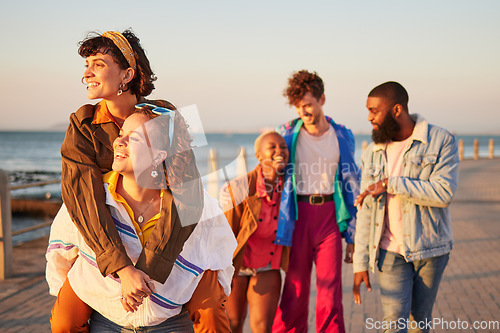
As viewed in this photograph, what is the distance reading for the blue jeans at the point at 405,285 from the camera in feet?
12.0

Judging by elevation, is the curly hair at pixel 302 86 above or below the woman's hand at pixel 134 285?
Answer: above

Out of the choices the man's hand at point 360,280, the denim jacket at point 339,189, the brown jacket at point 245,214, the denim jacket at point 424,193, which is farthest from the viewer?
the denim jacket at point 339,189

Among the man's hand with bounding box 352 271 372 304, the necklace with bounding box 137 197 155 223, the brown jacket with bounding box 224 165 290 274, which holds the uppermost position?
the necklace with bounding box 137 197 155 223

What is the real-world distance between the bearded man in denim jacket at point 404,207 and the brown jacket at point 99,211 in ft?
6.09

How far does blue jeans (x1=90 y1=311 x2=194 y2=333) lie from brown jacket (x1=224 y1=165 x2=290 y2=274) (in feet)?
5.86

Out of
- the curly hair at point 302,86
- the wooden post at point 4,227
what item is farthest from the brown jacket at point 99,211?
the wooden post at point 4,227

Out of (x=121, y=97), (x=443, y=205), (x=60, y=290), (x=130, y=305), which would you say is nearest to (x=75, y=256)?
(x=60, y=290)

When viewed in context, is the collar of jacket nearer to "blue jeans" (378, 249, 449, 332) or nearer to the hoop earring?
"blue jeans" (378, 249, 449, 332)

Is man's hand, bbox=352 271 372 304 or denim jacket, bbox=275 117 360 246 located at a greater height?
denim jacket, bbox=275 117 360 246

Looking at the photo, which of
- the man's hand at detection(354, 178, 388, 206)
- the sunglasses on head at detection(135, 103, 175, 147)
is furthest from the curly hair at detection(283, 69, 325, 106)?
the sunglasses on head at detection(135, 103, 175, 147)

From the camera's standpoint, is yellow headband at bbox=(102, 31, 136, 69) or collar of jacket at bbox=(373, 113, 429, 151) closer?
yellow headband at bbox=(102, 31, 136, 69)

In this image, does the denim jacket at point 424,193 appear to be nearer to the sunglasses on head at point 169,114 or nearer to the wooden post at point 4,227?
the sunglasses on head at point 169,114

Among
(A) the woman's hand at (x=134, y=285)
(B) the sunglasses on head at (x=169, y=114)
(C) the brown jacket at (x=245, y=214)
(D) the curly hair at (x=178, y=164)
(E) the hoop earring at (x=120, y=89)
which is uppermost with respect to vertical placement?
(E) the hoop earring at (x=120, y=89)

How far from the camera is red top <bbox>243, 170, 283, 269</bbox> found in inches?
171
